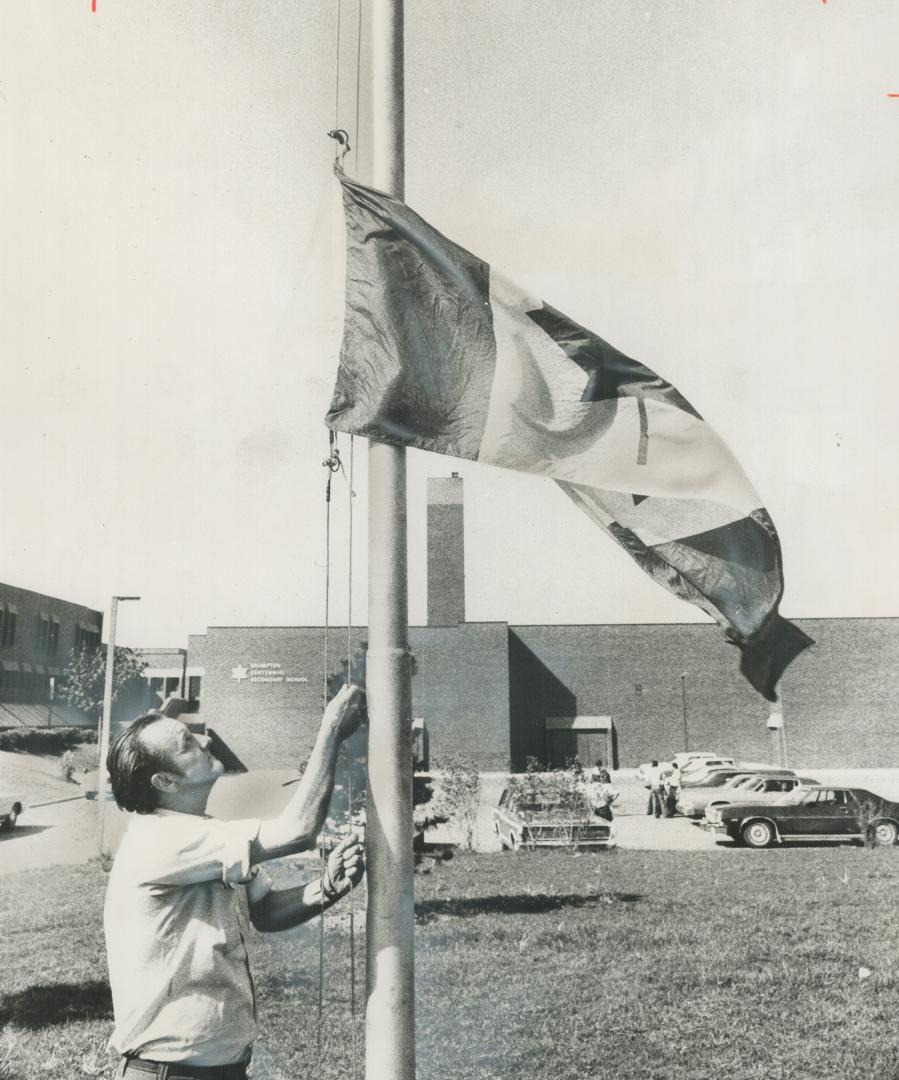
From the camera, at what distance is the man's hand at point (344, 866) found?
3139 mm

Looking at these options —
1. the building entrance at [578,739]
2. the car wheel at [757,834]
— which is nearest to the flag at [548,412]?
the car wheel at [757,834]

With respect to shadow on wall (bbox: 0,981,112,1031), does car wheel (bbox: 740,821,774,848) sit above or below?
below

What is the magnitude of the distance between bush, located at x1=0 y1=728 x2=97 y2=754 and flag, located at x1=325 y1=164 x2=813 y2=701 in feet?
122

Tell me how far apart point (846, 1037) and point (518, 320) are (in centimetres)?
522

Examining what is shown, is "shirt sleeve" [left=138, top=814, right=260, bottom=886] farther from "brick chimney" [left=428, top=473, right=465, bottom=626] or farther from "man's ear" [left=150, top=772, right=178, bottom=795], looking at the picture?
"brick chimney" [left=428, top=473, right=465, bottom=626]

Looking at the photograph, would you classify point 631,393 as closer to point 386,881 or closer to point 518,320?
point 518,320

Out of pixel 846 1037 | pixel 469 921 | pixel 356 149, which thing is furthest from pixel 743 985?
pixel 356 149

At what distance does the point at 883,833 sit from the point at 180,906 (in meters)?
17.5

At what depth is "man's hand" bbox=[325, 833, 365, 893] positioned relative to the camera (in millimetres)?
3139

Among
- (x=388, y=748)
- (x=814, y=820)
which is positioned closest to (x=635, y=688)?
(x=814, y=820)

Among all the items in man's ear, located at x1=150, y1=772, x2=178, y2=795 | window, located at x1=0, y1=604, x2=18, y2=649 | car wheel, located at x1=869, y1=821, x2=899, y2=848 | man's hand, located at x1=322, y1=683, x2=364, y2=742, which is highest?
window, located at x1=0, y1=604, x2=18, y2=649

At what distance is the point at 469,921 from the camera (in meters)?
9.98

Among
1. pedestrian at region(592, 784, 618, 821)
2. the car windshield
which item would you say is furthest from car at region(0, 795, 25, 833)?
pedestrian at region(592, 784, 618, 821)

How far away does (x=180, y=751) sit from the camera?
2.95 meters
